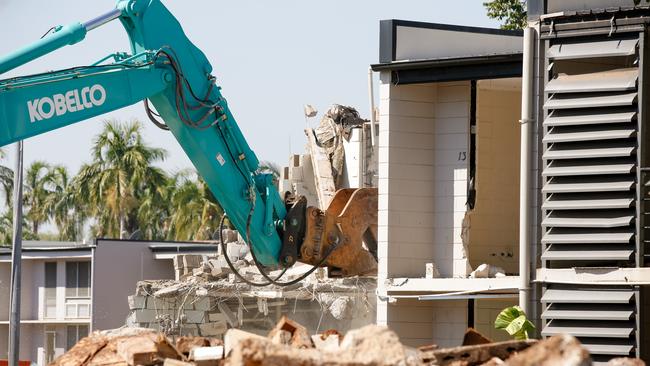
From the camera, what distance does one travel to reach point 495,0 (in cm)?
3862

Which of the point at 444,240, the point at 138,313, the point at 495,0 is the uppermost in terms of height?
the point at 495,0

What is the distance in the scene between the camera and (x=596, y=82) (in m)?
16.4

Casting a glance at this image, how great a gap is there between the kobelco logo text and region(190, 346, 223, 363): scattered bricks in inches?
206

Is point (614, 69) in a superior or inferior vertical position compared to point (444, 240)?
superior

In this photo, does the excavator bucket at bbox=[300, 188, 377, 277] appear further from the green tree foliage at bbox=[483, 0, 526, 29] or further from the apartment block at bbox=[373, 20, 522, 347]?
the green tree foliage at bbox=[483, 0, 526, 29]

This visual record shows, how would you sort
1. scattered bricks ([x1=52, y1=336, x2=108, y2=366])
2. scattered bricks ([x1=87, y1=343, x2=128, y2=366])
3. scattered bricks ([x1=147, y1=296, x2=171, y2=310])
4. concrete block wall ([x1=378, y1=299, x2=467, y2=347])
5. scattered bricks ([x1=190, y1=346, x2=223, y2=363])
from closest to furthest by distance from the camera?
scattered bricks ([x1=190, y1=346, x2=223, y2=363]), scattered bricks ([x1=87, y1=343, x2=128, y2=366]), scattered bricks ([x1=52, y1=336, x2=108, y2=366]), concrete block wall ([x1=378, y1=299, x2=467, y2=347]), scattered bricks ([x1=147, y1=296, x2=171, y2=310])

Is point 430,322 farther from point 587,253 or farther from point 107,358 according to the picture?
point 107,358

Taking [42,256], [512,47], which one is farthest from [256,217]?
[42,256]

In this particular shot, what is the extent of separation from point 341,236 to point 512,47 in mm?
3822

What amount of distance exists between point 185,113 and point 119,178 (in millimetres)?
45539

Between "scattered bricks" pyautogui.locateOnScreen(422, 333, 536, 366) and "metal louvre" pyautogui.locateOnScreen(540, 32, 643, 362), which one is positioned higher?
"metal louvre" pyautogui.locateOnScreen(540, 32, 643, 362)

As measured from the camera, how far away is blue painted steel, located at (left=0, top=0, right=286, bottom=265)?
15859mm

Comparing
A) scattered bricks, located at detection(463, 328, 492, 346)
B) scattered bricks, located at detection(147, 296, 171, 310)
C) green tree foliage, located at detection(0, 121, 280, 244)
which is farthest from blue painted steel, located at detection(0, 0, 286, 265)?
green tree foliage, located at detection(0, 121, 280, 244)

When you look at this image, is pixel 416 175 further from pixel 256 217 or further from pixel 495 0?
pixel 495 0
